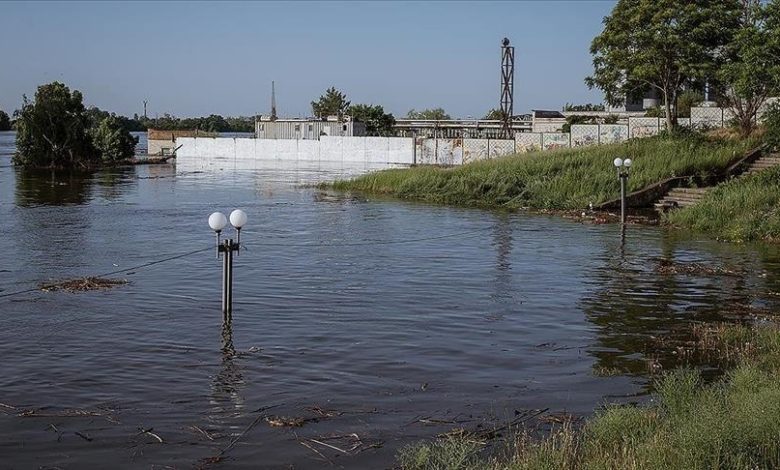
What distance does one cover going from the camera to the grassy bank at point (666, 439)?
228 inches

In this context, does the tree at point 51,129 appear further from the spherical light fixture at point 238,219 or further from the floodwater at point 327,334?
the spherical light fixture at point 238,219

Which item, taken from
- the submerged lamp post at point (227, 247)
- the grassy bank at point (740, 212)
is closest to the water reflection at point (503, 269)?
the submerged lamp post at point (227, 247)

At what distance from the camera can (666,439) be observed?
6203 mm

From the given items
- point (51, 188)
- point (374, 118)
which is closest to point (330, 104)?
point (374, 118)

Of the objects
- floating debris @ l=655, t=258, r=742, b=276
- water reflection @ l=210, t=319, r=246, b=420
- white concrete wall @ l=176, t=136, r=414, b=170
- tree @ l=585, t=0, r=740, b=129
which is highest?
tree @ l=585, t=0, r=740, b=129

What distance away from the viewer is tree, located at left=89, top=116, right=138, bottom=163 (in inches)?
2621

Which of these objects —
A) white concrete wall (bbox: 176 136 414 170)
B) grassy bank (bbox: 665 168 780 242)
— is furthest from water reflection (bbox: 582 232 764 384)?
white concrete wall (bbox: 176 136 414 170)

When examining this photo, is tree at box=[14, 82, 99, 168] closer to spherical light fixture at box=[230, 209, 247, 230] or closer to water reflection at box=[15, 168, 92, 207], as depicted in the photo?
water reflection at box=[15, 168, 92, 207]

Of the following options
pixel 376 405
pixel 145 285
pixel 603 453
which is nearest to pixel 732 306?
pixel 376 405

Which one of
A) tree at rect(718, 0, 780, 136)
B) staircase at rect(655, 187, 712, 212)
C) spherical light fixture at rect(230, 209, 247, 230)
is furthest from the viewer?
staircase at rect(655, 187, 712, 212)

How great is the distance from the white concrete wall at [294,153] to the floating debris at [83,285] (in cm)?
4410

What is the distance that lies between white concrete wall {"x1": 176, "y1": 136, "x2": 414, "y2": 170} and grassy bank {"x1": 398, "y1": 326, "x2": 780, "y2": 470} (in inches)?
2022

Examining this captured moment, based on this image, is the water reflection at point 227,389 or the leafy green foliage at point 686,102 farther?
the leafy green foliage at point 686,102

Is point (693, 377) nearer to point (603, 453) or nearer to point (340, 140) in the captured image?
point (603, 453)
